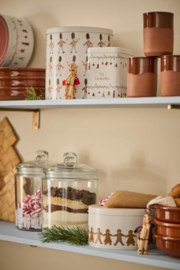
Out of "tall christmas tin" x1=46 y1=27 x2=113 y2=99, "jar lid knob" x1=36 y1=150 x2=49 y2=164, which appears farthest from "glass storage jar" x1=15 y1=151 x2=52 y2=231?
"tall christmas tin" x1=46 y1=27 x2=113 y2=99

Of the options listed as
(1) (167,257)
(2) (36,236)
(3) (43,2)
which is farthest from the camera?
(3) (43,2)

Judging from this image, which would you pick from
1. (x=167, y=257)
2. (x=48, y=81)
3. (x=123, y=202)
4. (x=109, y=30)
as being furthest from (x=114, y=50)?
(x=167, y=257)

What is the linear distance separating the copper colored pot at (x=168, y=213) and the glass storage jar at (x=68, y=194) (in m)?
0.28

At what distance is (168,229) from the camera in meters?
1.50

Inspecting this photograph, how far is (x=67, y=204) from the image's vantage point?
173 cm

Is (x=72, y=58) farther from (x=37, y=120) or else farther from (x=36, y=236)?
(x=36, y=236)

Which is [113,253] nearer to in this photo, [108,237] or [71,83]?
[108,237]

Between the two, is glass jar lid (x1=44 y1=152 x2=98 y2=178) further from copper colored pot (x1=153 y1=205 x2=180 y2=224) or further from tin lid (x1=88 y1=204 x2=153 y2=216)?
copper colored pot (x1=153 y1=205 x2=180 y2=224)

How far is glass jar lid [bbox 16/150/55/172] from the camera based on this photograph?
1896mm

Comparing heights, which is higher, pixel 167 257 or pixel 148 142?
pixel 148 142

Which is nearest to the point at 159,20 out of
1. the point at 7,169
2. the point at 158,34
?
the point at 158,34

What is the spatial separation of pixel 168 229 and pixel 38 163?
0.57m

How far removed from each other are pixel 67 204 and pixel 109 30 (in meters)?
0.53

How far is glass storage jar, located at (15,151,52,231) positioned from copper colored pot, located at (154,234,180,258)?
46 cm
